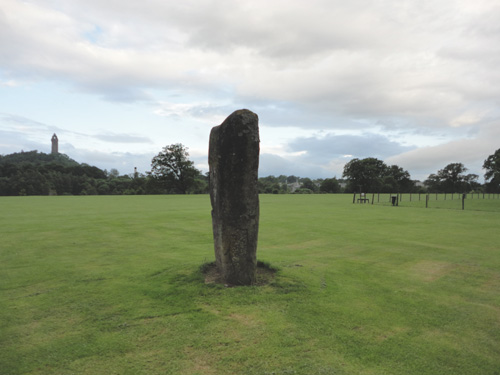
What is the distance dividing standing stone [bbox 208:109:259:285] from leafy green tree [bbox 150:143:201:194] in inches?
2685

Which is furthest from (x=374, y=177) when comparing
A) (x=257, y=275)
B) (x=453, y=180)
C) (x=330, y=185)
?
(x=257, y=275)

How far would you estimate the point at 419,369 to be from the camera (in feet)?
12.4

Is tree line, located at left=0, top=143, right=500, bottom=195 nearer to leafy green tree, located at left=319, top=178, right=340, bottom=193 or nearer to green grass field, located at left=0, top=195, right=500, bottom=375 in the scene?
leafy green tree, located at left=319, top=178, right=340, bottom=193

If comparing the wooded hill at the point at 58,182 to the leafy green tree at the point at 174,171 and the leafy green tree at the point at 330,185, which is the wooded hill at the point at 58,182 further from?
the leafy green tree at the point at 330,185

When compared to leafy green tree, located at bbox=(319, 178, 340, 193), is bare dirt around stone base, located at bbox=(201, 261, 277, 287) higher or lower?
lower

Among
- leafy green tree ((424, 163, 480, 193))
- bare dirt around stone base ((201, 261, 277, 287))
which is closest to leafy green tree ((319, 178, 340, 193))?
leafy green tree ((424, 163, 480, 193))

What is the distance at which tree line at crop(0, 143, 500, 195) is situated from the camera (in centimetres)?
5916

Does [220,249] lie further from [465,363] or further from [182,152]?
[182,152]

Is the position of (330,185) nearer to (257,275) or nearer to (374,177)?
(374,177)

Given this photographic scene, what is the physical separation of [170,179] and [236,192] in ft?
226

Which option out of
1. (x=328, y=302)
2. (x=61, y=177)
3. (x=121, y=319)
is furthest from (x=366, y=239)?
(x=61, y=177)

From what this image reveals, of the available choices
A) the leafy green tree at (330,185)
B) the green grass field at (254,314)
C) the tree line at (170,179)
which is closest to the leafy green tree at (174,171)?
the tree line at (170,179)

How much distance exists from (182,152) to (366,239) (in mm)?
66789

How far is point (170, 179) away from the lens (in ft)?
239
